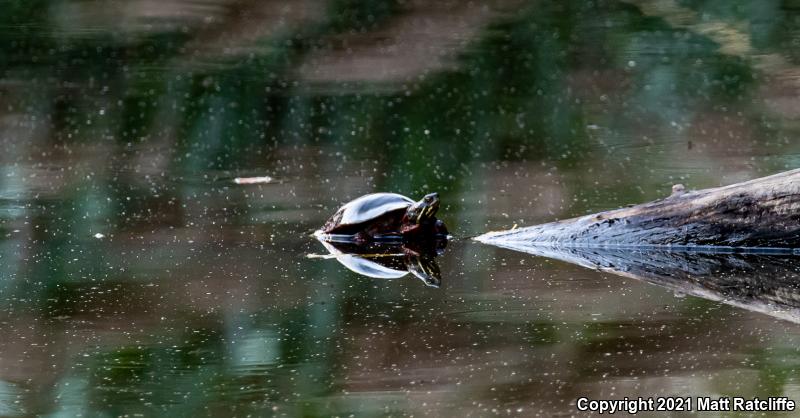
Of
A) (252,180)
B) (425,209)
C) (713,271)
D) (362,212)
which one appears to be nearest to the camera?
(713,271)

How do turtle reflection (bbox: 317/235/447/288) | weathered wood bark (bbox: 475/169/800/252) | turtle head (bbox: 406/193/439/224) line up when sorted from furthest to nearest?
1. turtle head (bbox: 406/193/439/224)
2. turtle reflection (bbox: 317/235/447/288)
3. weathered wood bark (bbox: 475/169/800/252)

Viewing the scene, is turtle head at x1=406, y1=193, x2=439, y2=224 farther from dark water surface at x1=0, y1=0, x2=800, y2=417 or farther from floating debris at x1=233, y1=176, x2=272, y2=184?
floating debris at x1=233, y1=176, x2=272, y2=184

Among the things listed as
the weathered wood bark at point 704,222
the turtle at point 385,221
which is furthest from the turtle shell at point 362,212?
the weathered wood bark at point 704,222

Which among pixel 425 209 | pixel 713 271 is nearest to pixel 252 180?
pixel 425 209

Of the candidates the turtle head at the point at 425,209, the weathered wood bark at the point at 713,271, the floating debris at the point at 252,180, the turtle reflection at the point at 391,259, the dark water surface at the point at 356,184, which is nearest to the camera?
the dark water surface at the point at 356,184

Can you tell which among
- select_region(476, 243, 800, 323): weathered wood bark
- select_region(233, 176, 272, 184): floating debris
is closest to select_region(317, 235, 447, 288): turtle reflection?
select_region(476, 243, 800, 323): weathered wood bark

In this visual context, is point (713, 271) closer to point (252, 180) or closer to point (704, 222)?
point (704, 222)

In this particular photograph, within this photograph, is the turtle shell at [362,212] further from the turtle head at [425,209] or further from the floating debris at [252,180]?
the floating debris at [252,180]
